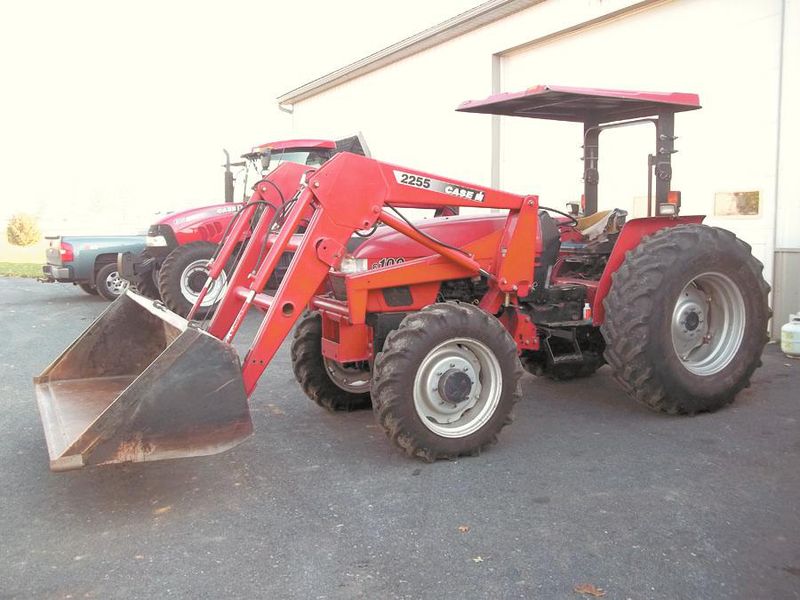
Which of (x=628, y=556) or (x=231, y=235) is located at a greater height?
(x=231, y=235)

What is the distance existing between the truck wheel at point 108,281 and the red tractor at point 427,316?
7.87 m

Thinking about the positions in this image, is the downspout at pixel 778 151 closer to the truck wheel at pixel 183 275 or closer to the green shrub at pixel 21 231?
the truck wheel at pixel 183 275

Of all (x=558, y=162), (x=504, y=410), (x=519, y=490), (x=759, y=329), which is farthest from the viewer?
(x=558, y=162)

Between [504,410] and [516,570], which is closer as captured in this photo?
[516,570]

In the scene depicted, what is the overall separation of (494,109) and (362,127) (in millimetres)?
10337

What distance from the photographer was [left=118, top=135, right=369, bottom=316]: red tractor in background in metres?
10.5

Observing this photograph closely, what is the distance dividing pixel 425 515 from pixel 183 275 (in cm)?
771

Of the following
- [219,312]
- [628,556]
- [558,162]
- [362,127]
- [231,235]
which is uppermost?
[362,127]

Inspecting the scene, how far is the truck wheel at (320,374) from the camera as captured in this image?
533 cm

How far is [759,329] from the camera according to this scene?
5461 millimetres

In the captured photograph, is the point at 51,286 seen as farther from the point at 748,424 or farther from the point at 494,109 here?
the point at 748,424

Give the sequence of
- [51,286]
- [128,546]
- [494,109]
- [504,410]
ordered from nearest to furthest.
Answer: [128,546], [504,410], [494,109], [51,286]

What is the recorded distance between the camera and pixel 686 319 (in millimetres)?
5363

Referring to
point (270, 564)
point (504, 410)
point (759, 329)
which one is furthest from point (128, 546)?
point (759, 329)
